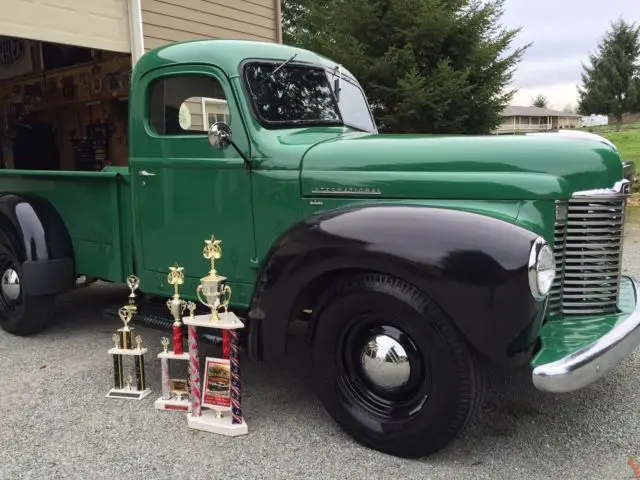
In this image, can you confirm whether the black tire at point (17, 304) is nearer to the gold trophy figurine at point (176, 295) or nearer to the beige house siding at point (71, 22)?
the gold trophy figurine at point (176, 295)

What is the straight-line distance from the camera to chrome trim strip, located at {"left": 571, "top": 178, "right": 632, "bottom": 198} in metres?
2.84

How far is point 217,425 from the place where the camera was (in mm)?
2984

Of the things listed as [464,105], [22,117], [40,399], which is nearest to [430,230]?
[40,399]

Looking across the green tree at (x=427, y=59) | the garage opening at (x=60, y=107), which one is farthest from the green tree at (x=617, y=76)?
the garage opening at (x=60, y=107)

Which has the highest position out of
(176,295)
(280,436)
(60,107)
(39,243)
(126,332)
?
(60,107)

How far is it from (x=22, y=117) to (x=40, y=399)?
277 inches

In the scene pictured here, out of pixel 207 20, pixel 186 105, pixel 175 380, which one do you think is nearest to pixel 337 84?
pixel 186 105

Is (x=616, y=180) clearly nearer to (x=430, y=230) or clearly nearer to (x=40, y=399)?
(x=430, y=230)

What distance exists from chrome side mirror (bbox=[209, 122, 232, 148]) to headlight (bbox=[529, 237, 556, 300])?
5.43ft

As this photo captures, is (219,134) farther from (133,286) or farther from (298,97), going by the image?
(133,286)

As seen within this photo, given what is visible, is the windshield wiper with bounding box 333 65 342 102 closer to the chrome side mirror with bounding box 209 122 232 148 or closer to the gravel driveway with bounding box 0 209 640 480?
the chrome side mirror with bounding box 209 122 232 148

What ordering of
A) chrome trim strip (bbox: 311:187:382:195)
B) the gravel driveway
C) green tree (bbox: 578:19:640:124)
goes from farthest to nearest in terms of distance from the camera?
green tree (bbox: 578:19:640:124) < chrome trim strip (bbox: 311:187:382:195) < the gravel driveway

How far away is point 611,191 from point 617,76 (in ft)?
138

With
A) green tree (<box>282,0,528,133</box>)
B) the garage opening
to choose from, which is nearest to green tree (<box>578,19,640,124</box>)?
green tree (<box>282,0,528,133</box>)
